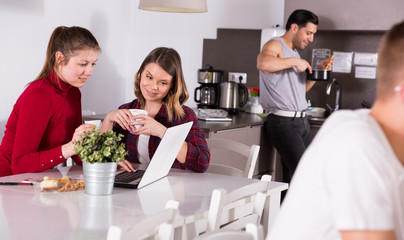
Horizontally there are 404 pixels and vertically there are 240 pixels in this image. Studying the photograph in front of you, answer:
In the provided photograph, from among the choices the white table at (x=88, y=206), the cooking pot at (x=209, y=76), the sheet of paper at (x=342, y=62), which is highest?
the sheet of paper at (x=342, y=62)

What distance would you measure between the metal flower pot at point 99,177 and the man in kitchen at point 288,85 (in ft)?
6.95

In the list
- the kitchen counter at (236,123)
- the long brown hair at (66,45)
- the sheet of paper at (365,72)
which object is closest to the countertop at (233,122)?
the kitchen counter at (236,123)

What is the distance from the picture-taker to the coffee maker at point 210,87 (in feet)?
14.3

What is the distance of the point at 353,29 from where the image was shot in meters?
4.07

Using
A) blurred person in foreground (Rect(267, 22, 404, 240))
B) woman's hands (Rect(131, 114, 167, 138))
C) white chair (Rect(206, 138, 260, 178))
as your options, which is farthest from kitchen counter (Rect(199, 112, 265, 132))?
blurred person in foreground (Rect(267, 22, 404, 240))

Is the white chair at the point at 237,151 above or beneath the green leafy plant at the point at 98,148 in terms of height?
beneath

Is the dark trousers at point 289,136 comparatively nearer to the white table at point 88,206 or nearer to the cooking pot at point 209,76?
the cooking pot at point 209,76

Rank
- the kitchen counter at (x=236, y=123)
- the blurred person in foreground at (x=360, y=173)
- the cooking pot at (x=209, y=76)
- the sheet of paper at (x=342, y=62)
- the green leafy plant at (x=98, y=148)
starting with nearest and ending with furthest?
the blurred person in foreground at (x=360, y=173), the green leafy plant at (x=98, y=148), the kitchen counter at (x=236, y=123), the cooking pot at (x=209, y=76), the sheet of paper at (x=342, y=62)

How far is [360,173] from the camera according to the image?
2.98 feet

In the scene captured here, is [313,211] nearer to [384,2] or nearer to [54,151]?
[54,151]

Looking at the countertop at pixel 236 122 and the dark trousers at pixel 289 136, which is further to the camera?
the dark trousers at pixel 289 136

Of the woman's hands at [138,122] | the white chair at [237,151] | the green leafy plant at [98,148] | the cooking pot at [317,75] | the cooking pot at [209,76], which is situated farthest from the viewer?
the cooking pot at [209,76]

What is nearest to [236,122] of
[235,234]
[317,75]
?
[317,75]

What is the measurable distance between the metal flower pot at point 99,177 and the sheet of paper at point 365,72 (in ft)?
9.97
